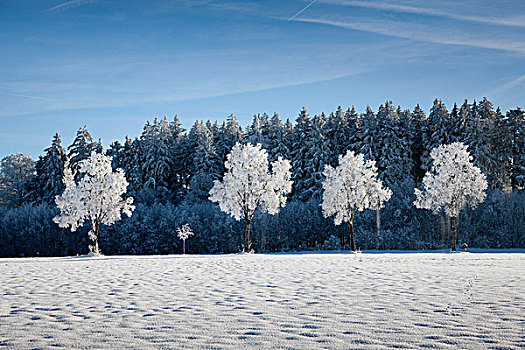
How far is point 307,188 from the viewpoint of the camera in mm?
57938

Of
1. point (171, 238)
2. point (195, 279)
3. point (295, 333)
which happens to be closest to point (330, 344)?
point (295, 333)

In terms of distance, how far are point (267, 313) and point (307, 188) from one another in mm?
49832

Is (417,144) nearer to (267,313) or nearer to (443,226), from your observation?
(443,226)

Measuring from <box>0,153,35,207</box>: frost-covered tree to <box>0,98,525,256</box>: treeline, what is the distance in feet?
9.51

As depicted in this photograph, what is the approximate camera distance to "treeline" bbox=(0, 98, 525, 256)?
4888 cm

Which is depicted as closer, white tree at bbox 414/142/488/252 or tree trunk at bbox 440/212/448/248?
white tree at bbox 414/142/488/252

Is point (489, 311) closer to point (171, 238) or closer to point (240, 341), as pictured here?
point (240, 341)

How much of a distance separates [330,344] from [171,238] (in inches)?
2023

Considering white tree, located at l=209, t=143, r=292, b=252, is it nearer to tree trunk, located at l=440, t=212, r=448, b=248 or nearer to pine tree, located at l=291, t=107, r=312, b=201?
pine tree, located at l=291, t=107, r=312, b=201

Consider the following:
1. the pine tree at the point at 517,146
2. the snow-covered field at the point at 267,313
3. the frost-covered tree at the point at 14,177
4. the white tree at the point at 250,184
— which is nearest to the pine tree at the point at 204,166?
the white tree at the point at 250,184

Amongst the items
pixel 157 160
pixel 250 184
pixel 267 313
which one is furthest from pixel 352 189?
pixel 157 160

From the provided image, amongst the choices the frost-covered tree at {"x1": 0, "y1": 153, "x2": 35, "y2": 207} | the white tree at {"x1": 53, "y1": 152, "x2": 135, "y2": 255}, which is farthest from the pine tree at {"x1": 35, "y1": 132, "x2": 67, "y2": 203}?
the white tree at {"x1": 53, "y1": 152, "x2": 135, "y2": 255}

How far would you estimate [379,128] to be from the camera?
5828 cm

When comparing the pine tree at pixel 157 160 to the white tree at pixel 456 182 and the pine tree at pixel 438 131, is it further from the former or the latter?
the white tree at pixel 456 182
